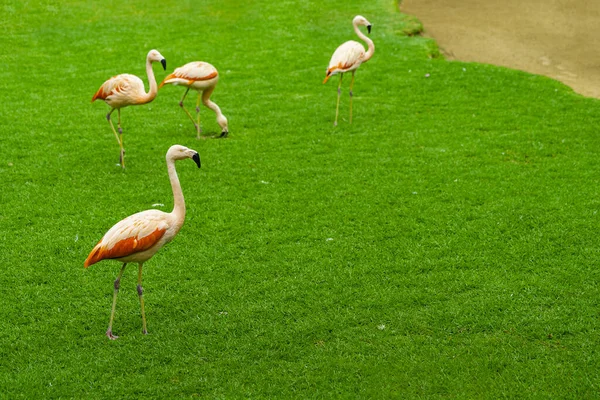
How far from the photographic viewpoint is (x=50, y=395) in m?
4.71

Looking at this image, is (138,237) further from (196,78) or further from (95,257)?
(196,78)

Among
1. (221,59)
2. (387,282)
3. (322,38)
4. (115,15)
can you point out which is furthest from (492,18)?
(387,282)

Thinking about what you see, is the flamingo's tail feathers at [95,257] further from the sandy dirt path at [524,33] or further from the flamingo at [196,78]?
the sandy dirt path at [524,33]

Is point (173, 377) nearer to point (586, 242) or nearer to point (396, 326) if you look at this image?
point (396, 326)

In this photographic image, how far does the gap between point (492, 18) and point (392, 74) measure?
17.2 feet

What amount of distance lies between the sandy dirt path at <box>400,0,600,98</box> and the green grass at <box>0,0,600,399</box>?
4.51ft

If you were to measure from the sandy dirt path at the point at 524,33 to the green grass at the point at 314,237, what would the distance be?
4.51 ft

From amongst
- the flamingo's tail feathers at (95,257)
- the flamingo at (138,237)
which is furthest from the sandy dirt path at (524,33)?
the flamingo's tail feathers at (95,257)

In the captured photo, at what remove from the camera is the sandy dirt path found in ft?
44.0

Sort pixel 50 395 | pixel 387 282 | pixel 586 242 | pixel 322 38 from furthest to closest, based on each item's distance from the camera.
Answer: pixel 322 38 < pixel 586 242 < pixel 387 282 < pixel 50 395

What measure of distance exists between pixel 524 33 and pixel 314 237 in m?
10.5

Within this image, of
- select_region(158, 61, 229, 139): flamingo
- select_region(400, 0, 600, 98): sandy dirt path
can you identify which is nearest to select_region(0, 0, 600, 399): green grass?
select_region(158, 61, 229, 139): flamingo

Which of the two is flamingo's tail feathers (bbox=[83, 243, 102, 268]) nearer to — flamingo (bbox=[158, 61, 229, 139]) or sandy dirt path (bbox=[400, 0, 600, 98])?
flamingo (bbox=[158, 61, 229, 139])

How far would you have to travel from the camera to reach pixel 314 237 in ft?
22.8
